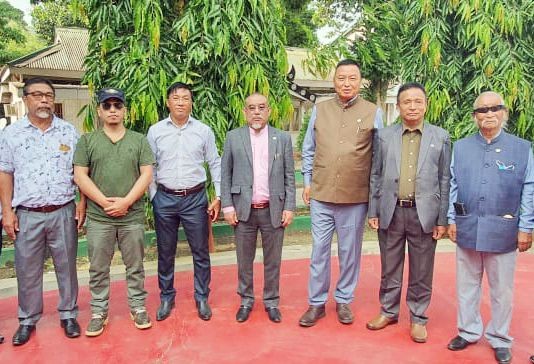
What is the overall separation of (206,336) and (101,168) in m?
1.39

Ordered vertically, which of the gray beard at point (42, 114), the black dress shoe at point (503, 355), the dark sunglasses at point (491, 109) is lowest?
the black dress shoe at point (503, 355)

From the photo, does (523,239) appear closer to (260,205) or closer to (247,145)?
(260,205)

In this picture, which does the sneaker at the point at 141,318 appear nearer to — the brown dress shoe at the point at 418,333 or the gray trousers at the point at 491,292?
the brown dress shoe at the point at 418,333

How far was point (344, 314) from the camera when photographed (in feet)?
12.1

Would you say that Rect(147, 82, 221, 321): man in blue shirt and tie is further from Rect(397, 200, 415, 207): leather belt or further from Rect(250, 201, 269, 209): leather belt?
Rect(397, 200, 415, 207): leather belt

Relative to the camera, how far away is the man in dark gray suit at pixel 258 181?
142 inches

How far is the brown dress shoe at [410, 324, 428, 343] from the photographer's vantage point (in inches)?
132

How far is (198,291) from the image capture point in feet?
12.7

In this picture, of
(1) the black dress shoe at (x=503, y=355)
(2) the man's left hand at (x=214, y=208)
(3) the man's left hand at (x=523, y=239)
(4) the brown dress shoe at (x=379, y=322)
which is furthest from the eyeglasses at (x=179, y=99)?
(1) the black dress shoe at (x=503, y=355)

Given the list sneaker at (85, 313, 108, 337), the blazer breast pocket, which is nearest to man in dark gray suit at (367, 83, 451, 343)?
the blazer breast pocket

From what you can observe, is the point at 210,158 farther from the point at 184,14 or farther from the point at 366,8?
the point at 366,8

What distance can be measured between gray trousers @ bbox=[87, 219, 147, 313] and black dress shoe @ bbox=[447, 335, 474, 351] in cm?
221

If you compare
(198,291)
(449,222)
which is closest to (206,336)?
(198,291)

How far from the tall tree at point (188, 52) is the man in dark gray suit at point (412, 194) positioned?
217 cm
